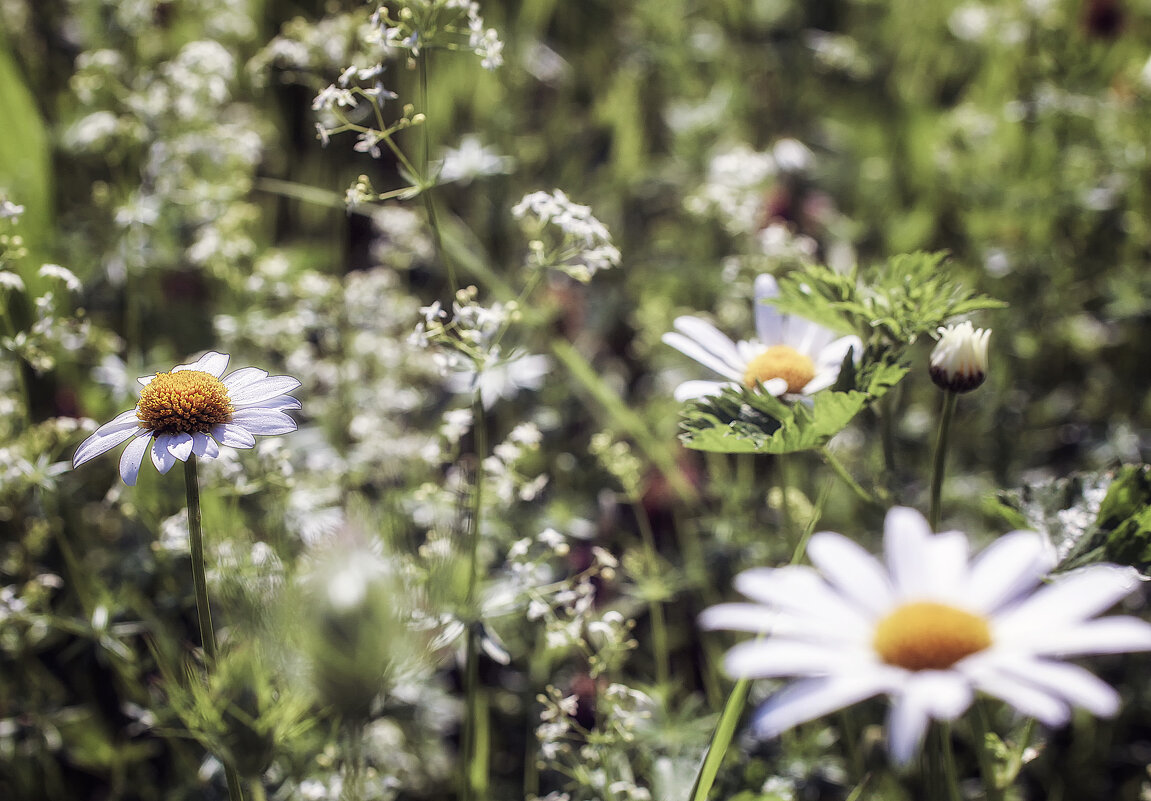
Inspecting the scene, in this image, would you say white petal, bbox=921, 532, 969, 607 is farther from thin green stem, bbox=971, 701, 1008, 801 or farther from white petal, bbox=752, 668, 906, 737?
thin green stem, bbox=971, 701, 1008, 801

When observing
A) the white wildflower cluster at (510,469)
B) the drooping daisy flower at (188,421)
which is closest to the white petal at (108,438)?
the drooping daisy flower at (188,421)

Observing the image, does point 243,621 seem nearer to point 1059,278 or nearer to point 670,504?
point 670,504

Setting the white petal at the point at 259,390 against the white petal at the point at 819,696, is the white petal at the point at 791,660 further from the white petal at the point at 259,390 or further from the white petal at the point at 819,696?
the white petal at the point at 259,390

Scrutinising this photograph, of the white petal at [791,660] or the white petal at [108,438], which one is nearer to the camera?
the white petal at [791,660]

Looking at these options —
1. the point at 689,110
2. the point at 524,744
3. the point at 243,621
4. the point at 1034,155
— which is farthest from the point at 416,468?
the point at 1034,155

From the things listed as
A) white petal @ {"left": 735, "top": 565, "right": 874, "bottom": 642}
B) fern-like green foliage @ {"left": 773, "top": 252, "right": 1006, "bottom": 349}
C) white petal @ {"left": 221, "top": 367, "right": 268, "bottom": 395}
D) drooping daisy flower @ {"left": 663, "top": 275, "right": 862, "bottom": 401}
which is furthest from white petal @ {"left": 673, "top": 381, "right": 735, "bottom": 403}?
white petal @ {"left": 221, "top": 367, "right": 268, "bottom": 395}

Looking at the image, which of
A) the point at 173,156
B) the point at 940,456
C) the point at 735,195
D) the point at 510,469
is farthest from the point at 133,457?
the point at 735,195

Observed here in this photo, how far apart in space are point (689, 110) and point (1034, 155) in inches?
29.3

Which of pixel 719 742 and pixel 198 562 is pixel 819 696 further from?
pixel 198 562

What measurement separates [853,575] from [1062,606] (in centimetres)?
12

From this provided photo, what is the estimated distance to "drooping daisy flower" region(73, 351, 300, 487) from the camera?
0.78m

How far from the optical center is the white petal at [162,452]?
77cm

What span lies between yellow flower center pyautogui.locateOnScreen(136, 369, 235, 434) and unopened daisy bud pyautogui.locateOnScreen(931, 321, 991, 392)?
66 centimetres

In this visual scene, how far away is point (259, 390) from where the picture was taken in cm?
84
